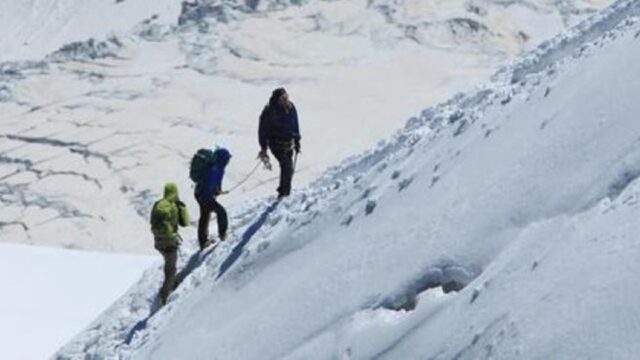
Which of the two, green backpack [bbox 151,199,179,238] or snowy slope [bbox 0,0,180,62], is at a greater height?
green backpack [bbox 151,199,179,238]

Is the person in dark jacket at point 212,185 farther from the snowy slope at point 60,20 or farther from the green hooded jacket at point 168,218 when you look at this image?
the snowy slope at point 60,20

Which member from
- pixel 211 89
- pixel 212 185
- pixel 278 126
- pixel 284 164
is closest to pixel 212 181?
pixel 212 185

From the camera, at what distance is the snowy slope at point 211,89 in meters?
37.5

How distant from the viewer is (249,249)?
402 inches

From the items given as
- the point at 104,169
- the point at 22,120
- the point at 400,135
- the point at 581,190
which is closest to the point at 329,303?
the point at 581,190

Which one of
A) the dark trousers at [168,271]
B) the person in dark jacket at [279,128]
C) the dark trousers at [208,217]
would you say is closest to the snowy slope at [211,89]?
the dark trousers at [208,217]

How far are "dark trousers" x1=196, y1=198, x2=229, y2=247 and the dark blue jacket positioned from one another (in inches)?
28.6

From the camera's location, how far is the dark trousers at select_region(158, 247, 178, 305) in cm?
1046

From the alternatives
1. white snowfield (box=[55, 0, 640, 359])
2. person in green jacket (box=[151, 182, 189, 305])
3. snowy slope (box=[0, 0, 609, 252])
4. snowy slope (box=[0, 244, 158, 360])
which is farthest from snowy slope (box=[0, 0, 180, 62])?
white snowfield (box=[55, 0, 640, 359])

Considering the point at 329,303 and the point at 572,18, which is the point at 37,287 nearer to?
the point at 329,303

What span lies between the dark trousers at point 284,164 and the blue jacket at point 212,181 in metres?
0.43

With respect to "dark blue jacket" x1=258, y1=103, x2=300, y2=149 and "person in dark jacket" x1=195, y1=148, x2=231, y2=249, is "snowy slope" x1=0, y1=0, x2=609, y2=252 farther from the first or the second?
"dark blue jacket" x1=258, y1=103, x2=300, y2=149

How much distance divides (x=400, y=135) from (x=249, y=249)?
5.77 feet

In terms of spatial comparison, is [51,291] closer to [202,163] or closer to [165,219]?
[202,163]
